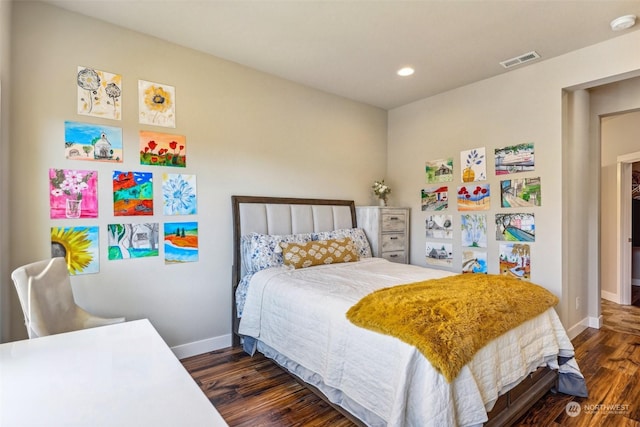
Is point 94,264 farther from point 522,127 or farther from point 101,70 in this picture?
point 522,127

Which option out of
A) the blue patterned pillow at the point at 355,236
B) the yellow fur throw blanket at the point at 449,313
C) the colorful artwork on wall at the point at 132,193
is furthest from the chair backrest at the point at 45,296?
the blue patterned pillow at the point at 355,236

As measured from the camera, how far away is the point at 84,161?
7.98 ft

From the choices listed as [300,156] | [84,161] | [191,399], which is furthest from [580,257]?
[84,161]

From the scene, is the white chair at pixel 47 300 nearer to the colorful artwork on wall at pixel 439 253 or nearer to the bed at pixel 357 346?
the bed at pixel 357 346

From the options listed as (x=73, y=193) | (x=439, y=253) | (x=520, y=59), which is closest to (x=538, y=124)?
(x=520, y=59)

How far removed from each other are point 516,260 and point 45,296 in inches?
149

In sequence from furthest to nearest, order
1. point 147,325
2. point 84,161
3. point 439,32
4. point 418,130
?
point 418,130, point 439,32, point 84,161, point 147,325

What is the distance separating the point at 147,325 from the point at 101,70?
6.92ft

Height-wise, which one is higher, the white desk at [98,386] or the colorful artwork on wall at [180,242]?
the colorful artwork on wall at [180,242]

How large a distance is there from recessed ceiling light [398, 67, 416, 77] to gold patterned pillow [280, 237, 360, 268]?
5.96 feet

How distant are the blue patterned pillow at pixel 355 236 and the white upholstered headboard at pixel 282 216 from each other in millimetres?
148

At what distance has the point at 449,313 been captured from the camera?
1.73 m

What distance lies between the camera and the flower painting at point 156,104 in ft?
8.86

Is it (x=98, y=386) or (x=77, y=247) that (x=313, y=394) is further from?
(x=77, y=247)
